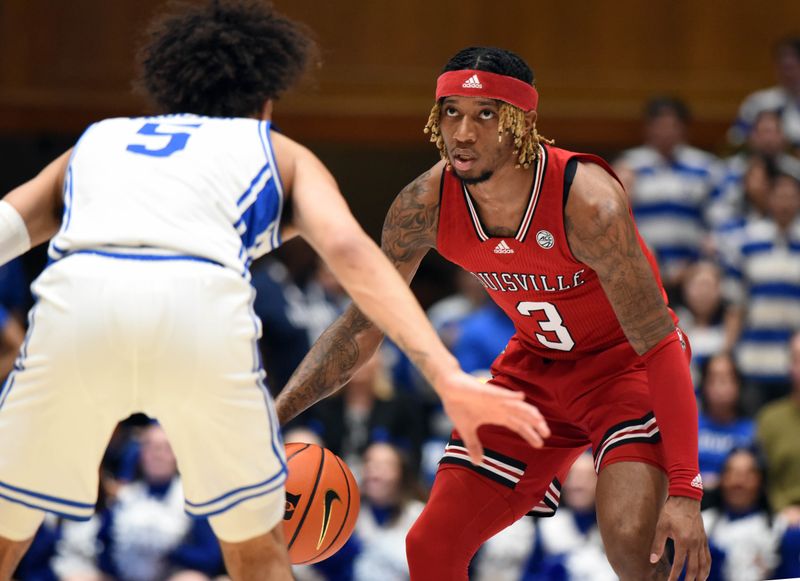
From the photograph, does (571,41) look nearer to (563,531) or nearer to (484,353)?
(484,353)

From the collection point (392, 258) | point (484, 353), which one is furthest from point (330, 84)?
point (392, 258)

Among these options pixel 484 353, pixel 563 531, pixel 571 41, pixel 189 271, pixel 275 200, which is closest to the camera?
pixel 189 271

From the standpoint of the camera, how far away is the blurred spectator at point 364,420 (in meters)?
8.23

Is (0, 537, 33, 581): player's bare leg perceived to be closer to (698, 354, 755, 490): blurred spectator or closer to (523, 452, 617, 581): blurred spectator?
(523, 452, 617, 581): blurred spectator

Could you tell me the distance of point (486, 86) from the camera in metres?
4.50

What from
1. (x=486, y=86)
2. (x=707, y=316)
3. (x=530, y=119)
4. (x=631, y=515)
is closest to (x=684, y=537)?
(x=631, y=515)

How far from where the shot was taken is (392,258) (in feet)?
16.0

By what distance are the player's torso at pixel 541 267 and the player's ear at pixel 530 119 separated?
0.10 metres

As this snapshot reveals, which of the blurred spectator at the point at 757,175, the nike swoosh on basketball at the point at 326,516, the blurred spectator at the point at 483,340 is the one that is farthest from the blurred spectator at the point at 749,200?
the nike swoosh on basketball at the point at 326,516

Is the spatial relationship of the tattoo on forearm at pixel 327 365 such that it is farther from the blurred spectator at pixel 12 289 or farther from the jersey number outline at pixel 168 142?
the blurred spectator at pixel 12 289

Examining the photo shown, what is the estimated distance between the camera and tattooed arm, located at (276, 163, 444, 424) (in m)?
4.77

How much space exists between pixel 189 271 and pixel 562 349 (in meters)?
1.95

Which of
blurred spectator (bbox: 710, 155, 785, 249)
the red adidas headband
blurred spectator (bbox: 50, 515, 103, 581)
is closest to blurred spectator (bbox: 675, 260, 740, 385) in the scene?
blurred spectator (bbox: 710, 155, 785, 249)

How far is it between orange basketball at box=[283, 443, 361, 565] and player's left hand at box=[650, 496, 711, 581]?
3.62ft
